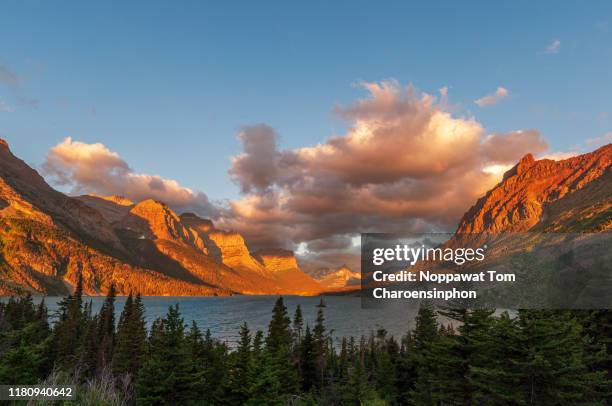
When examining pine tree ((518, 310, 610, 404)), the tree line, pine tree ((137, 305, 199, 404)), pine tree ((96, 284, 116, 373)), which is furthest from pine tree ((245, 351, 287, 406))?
pine tree ((96, 284, 116, 373))

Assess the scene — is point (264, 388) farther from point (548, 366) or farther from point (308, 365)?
point (308, 365)

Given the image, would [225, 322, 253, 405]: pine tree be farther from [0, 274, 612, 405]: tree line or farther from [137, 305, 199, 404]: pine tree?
[137, 305, 199, 404]: pine tree

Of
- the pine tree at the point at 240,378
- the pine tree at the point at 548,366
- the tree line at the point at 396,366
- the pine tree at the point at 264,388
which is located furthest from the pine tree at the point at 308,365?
the pine tree at the point at 548,366

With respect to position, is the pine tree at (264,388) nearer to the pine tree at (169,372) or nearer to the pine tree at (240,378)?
the pine tree at (240,378)

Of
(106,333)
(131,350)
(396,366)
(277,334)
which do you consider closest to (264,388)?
(277,334)

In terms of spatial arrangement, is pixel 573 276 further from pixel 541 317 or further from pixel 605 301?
pixel 541 317

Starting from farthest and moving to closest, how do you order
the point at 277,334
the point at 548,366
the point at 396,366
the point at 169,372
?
the point at 277,334, the point at 396,366, the point at 169,372, the point at 548,366

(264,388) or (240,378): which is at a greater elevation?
(240,378)

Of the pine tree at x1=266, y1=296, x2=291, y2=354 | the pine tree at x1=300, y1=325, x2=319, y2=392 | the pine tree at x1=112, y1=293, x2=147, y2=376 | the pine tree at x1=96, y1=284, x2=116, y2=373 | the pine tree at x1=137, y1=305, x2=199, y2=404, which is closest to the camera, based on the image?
the pine tree at x1=137, y1=305, x2=199, y2=404

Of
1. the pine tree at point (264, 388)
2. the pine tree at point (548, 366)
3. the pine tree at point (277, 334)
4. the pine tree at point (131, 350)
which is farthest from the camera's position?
the pine tree at point (131, 350)

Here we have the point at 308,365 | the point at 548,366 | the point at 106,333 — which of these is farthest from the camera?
the point at 106,333

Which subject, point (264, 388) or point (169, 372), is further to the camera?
point (264, 388)

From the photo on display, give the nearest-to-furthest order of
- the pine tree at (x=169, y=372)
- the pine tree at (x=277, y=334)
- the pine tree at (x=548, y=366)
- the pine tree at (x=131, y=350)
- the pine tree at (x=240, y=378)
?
1. the pine tree at (x=548, y=366)
2. the pine tree at (x=169, y=372)
3. the pine tree at (x=240, y=378)
4. the pine tree at (x=277, y=334)
5. the pine tree at (x=131, y=350)

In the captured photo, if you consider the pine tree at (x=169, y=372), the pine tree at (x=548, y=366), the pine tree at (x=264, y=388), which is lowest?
the pine tree at (x=264, y=388)
